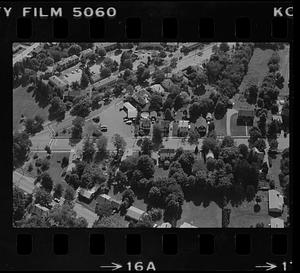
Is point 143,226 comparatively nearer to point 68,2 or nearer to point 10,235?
point 10,235

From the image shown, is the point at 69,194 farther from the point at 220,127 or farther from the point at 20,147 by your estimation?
the point at 220,127

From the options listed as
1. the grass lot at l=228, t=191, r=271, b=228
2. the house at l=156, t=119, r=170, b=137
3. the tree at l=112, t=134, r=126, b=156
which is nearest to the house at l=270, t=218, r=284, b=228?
the grass lot at l=228, t=191, r=271, b=228

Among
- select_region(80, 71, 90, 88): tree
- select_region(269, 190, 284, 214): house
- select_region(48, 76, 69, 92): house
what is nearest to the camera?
select_region(269, 190, 284, 214): house

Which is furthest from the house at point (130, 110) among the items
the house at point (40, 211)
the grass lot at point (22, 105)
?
the house at point (40, 211)

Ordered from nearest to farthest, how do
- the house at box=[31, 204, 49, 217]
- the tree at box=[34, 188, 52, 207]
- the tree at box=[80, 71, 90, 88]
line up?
the house at box=[31, 204, 49, 217] → the tree at box=[34, 188, 52, 207] → the tree at box=[80, 71, 90, 88]

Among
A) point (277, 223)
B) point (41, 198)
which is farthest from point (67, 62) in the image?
point (277, 223)

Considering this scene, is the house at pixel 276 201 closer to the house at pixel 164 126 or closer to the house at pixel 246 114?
the house at pixel 246 114

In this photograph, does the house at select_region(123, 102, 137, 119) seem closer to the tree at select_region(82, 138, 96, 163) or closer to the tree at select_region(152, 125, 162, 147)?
the tree at select_region(152, 125, 162, 147)
